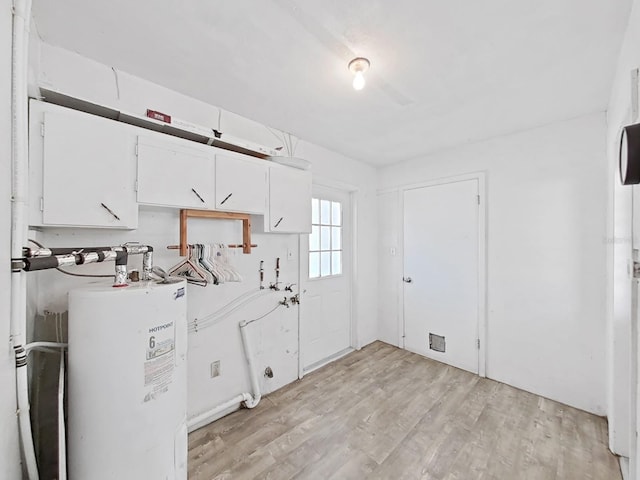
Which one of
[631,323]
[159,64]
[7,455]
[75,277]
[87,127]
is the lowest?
[7,455]

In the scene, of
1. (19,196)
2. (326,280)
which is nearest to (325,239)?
(326,280)

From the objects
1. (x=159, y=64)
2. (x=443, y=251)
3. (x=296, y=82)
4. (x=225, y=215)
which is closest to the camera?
(x=159, y=64)

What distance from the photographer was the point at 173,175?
Answer: 1.61 meters

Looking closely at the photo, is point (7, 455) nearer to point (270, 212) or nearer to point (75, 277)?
point (75, 277)

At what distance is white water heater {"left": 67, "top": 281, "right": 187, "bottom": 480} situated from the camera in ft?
3.46

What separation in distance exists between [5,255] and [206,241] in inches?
47.0

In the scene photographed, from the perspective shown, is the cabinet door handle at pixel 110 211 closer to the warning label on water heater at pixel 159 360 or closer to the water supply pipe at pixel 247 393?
the warning label on water heater at pixel 159 360

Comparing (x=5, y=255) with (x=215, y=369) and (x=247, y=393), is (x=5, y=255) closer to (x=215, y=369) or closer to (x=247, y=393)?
(x=215, y=369)

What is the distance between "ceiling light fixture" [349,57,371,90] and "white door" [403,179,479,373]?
187 cm

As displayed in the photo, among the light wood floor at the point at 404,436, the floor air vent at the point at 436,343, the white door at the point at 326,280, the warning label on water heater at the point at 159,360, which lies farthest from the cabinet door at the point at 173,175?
the floor air vent at the point at 436,343

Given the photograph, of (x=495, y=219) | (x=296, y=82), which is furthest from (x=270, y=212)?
(x=495, y=219)

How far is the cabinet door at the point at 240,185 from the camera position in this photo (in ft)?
6.07

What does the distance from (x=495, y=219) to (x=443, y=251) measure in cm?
60

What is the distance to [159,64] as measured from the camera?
159 cm
